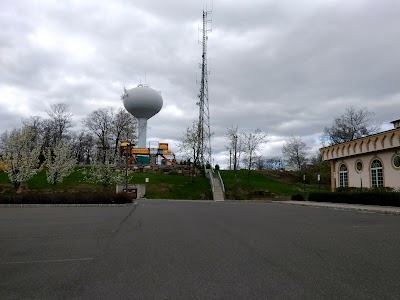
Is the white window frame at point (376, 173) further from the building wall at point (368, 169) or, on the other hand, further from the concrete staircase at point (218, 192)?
the concrete staircase at point (218, 192)

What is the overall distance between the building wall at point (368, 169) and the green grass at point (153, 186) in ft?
50.2

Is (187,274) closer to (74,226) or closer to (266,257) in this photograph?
(266,257)

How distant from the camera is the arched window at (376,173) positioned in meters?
31.3

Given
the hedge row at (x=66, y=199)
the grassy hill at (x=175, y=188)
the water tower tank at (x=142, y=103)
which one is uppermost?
the water tower tank at (x=142, y=103)

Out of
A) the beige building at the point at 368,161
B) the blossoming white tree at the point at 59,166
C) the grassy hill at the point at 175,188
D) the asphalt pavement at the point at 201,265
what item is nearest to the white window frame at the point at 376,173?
the beige building at the point at 368,161

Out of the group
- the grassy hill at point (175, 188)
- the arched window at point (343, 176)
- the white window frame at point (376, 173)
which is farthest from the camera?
the grassy hill at point (175, 188)

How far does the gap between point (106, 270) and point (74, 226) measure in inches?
280

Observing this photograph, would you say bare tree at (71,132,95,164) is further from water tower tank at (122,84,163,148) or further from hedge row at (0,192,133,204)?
hedge row at (0,192,133,204)

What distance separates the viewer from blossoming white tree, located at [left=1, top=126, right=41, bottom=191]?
3256 cm

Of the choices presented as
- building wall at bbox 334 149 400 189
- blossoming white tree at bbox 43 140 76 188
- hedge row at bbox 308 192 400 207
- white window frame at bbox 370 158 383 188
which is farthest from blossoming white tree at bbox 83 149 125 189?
white window frame at bbox 370 158 383 188

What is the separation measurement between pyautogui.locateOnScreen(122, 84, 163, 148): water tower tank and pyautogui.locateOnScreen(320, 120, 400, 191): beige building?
1260 inches

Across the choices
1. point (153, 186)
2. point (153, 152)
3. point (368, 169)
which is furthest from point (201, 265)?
point (153, 152)

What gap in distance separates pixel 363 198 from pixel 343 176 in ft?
39.1

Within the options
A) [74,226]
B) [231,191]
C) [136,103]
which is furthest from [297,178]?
[74,226]
